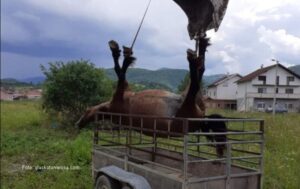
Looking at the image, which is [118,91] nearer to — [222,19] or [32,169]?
[222,19]

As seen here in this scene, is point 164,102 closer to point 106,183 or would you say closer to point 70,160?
point 106,183

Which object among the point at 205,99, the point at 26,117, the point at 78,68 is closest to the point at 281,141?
the point at 205,99

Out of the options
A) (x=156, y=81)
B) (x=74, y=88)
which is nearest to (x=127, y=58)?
(x=74, y=88)

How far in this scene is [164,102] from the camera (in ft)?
14.2

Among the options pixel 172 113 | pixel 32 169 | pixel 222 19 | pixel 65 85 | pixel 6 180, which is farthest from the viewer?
pixel 65 85

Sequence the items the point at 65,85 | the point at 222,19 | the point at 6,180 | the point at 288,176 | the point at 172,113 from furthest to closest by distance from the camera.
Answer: the point at 65,85
the point at 6,180
the point at 288,176
the point at 172,113
the point at 222,19

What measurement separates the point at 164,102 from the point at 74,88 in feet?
37.5

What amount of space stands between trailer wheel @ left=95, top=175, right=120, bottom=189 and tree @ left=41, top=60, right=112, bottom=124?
1114cm

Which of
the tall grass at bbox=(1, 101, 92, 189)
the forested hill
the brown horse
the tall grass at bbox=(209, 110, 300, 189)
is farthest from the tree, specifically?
the brown horse

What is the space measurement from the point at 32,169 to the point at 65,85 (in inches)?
318

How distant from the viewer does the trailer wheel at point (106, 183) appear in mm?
3875

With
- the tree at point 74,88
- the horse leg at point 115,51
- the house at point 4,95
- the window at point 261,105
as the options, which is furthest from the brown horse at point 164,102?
the house at point 4,95

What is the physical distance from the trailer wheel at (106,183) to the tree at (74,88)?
1114 centimetres

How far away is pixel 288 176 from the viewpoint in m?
6.00
